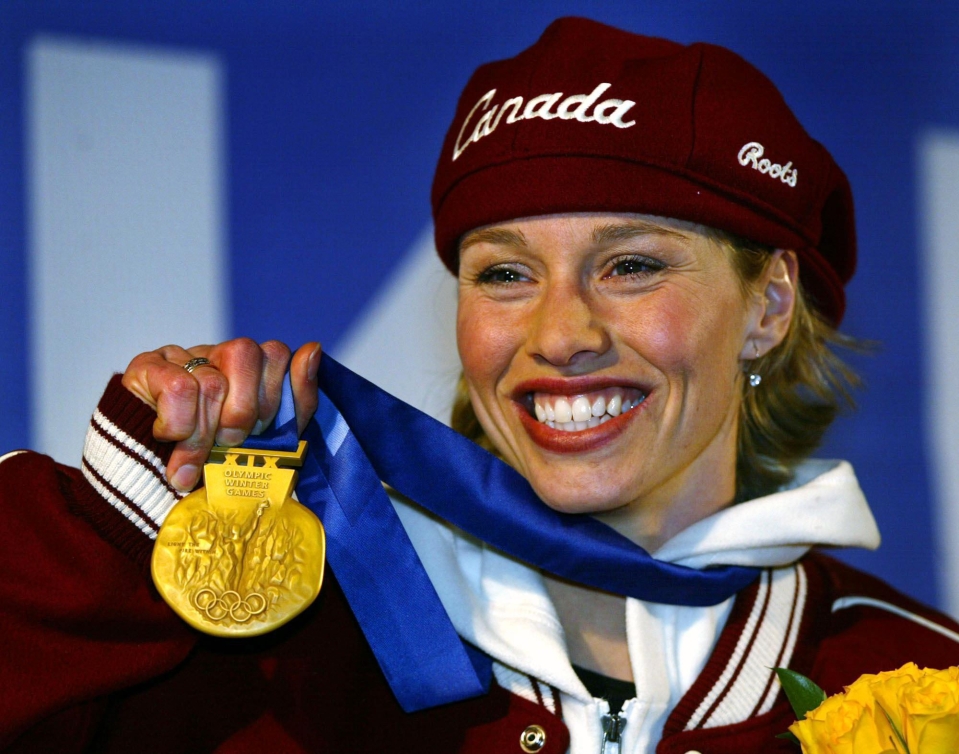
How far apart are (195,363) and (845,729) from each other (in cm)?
66

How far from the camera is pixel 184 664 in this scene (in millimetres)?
1197

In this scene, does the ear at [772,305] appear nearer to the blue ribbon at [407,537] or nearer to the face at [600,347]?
the face at [600,347]

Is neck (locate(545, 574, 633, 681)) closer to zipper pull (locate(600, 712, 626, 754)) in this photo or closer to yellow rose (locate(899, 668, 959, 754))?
zipper pull (locate(600, 712, 626, 754))

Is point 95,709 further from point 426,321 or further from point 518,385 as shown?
point 426,321

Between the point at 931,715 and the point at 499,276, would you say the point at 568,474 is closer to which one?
the point at 499,276

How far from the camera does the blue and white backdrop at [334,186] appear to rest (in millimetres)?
1729

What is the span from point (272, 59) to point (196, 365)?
86 cm

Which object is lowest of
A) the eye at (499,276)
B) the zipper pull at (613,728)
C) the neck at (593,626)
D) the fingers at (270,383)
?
the zipper pull at (613,728)

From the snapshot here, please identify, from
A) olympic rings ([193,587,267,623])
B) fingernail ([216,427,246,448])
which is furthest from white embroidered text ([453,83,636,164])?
olympic rings ([193,587,267,623])

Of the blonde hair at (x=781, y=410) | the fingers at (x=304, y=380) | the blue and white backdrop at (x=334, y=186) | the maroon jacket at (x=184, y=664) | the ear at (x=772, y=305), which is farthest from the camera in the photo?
the blue and white backdrop at (x=334, y=186)

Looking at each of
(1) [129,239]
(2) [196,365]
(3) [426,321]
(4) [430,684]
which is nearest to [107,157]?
(1) [129,239]

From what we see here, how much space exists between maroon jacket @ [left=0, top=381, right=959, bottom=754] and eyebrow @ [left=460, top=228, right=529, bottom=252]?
16.8 inches

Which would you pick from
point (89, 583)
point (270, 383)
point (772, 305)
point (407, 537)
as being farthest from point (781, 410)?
point (89, 583)

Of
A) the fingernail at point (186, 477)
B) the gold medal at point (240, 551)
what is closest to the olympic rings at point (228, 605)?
the gold medal at point (240, 551)
